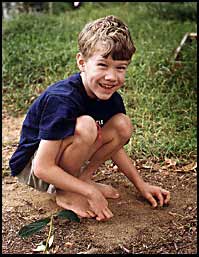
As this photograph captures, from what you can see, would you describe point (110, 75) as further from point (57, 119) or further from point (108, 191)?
point (108, 191)

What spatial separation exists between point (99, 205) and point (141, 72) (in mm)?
2278

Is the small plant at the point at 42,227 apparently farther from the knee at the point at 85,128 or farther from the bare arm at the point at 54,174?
the knee at the point at 85,128

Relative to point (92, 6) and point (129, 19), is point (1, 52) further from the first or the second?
point (92, 6)

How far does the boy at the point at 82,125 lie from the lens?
224 cm

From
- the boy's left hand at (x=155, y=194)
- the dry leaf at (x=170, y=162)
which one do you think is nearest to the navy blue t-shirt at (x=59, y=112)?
the boy's left hand at (x=155, y=194)

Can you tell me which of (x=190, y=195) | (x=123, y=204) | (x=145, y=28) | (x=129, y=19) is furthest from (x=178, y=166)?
(x=129, y=19)

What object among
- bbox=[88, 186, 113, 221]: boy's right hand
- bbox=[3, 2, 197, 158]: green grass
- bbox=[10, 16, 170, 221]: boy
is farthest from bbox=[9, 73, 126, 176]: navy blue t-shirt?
bbox=[3, 2, 197, 158]: green grass

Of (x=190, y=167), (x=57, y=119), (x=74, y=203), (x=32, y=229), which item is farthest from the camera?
(x=190, y=167)

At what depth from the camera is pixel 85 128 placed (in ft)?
7.49

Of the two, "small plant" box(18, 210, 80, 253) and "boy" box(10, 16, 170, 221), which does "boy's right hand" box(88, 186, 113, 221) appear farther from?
"small plant" box(18, 210, 80, 253)

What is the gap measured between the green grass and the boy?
770 millimetres

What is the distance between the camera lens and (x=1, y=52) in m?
4.91

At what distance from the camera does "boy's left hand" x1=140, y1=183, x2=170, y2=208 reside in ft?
8.35

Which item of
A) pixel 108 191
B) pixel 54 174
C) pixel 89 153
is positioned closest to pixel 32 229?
pixel 54 174
